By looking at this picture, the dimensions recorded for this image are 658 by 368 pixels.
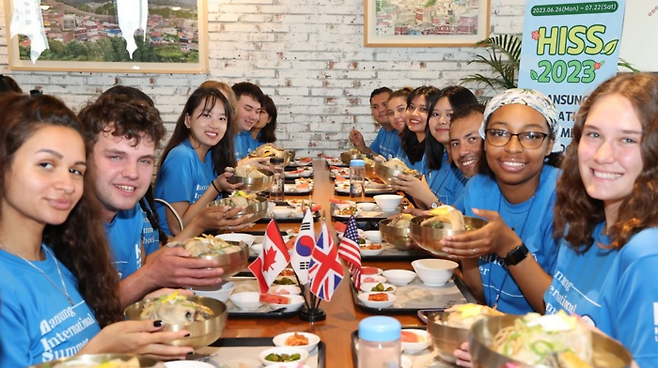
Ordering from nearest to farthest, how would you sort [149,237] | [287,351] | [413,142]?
1. [287,351]
2. [149,237]
3. [413,142]

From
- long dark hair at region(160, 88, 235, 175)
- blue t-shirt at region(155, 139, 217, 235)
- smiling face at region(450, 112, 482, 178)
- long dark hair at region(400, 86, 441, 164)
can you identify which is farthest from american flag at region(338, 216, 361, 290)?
long dark hair at region(400, 86, 441, 164)

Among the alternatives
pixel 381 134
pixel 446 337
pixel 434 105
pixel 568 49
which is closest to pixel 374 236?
pixel 434 105

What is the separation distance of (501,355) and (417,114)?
4009 millimetres

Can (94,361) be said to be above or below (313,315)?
above

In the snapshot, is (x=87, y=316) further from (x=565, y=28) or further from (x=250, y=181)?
(x=565, y=28)

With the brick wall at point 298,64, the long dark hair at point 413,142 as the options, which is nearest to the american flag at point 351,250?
the long dark hair at point 413,142

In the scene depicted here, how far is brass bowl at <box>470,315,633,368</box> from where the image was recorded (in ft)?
3.45

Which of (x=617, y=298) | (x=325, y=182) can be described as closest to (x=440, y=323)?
(x=617, y=298)

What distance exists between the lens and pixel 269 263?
81.0 inches

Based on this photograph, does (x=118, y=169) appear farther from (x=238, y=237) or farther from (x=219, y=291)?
(x=238, y=237)

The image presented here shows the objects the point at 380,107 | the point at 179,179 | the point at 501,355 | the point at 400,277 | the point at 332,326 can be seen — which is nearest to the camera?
the point at 501,355

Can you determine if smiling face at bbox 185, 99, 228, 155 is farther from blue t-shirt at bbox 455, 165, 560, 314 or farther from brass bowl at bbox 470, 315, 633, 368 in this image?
brass bowl at bbox 470, 315, 633, 368

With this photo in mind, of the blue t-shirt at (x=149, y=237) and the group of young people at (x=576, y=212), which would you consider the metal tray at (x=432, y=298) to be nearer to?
the group of young people at (x=576, y=212)

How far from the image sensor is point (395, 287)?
2270 millimetres
